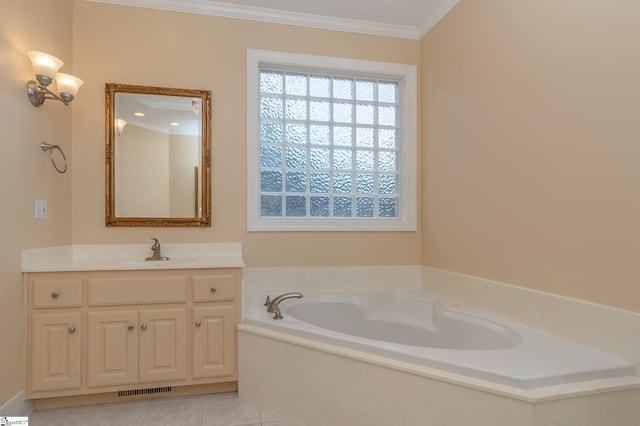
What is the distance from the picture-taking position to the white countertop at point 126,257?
1979mm

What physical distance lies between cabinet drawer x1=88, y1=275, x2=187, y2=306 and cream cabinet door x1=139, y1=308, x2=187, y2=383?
8 centimetres

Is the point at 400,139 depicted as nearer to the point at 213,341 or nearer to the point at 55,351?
the point at 213,341

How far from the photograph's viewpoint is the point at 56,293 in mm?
1930

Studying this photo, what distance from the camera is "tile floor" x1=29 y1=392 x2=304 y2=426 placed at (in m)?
1.85

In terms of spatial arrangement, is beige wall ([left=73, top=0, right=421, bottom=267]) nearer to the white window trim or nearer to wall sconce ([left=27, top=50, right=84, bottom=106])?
the white window trim

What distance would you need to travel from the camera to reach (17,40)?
187 centimetres

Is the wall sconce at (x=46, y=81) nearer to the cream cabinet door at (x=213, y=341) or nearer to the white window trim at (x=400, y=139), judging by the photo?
the white window trim at (x=400, y=139)

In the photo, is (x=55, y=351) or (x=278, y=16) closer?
(x=55, y=351)

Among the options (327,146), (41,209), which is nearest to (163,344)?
(41,209)

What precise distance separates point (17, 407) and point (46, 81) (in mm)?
1812

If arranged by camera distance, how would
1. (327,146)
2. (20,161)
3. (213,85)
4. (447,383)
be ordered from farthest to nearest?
(327,146)
(213,85)
(20,161)
(447,383)

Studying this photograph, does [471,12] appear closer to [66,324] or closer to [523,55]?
[523,55]

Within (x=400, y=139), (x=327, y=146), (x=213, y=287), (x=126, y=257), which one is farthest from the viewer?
(x=400, y=139)

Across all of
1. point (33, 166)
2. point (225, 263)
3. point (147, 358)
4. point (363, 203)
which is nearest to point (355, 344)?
A: point (225, 263)
